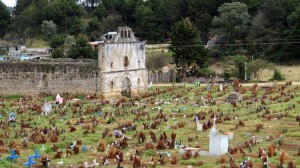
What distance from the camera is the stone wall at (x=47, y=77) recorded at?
41562 mm

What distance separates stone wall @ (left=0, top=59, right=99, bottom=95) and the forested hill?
25.3 m

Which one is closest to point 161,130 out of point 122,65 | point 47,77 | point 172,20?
point 122,65

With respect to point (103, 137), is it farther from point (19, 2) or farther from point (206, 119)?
point (19, 2)

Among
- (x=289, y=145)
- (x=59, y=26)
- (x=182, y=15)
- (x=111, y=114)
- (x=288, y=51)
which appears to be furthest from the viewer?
(x=59, y=26)

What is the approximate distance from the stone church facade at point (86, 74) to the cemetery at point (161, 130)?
1.44 meters

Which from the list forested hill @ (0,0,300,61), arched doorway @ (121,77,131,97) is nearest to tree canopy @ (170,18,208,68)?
arched doorway @ (121,77,131,97)

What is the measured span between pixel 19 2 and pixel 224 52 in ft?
154

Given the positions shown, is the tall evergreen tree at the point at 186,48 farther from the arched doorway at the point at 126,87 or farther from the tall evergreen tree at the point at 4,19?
the tall evergreen tree at the point at 4,19

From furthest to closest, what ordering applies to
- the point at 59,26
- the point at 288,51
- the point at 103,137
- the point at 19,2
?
1. the point at 19,2
2. the point at 59,26
3. the point at 288,51
4. the point at 103,137

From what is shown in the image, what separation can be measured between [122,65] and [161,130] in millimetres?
17538

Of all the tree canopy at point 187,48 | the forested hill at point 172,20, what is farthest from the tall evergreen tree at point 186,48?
the forested hill at point 172,20

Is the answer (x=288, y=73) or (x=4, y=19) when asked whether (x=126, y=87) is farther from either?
(x=4, y=19)

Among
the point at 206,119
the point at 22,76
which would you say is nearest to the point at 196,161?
the point at 206,119

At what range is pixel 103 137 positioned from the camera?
23734 mm
